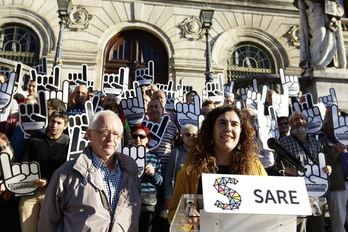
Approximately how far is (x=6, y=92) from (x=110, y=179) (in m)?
3.54

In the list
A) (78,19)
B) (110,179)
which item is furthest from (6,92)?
(78,19)

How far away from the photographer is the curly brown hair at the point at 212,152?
2.33 m

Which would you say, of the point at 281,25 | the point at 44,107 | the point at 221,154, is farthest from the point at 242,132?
the point at 281,25

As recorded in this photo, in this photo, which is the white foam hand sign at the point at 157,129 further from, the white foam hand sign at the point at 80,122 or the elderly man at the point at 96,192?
the elderly man at the point at 96,192

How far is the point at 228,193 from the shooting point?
171cm

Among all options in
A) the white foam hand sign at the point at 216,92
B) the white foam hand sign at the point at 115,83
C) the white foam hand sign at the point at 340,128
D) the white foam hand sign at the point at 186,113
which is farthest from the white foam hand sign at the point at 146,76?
the white foam hand sign at the point at 340,128

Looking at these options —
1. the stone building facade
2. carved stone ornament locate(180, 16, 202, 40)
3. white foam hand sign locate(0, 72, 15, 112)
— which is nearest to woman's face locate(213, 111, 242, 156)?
white foam hand sign locate(0, 72, 15, 112)

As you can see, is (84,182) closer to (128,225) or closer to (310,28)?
(128,225)

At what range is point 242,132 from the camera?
2531 millimetres

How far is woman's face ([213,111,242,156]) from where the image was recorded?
239cm

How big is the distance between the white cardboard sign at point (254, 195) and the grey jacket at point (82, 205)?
95cm

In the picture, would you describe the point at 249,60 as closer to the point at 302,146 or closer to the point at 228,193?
the point at 302,146

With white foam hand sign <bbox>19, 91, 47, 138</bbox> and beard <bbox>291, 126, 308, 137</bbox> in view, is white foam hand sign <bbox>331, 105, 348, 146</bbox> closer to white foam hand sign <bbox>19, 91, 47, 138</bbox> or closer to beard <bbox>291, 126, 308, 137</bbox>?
beard <bbox>291, 126, 308, 137</bbox>

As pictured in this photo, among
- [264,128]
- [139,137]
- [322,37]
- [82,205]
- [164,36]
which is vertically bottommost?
[82,205]
